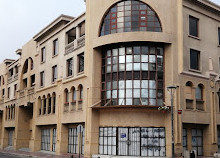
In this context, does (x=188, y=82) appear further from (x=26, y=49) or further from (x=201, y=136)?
(x=26, y=49)

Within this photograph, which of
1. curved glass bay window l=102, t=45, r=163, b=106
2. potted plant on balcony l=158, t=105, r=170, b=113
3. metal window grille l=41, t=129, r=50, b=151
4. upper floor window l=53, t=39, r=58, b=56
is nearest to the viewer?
potted plant on balcony l=158, t=105, r=170, b=113

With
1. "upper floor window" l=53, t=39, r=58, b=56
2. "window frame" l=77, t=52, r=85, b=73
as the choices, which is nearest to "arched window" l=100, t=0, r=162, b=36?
"window frame" l=77, t=52, r=85, b=73

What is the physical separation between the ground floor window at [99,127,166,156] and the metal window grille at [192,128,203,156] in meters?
4.72

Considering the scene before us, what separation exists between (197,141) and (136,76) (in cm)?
975

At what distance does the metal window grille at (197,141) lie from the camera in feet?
112

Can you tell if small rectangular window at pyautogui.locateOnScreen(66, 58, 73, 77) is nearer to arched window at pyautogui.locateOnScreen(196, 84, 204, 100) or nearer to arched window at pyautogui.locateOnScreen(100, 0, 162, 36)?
arched window at pyautogui.locateOnScreen(100, 0, 162, 36)

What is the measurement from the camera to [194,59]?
34.4m

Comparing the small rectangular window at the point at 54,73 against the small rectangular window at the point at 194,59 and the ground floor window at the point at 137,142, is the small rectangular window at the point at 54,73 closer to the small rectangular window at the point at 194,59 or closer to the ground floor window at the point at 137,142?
the ground floor window at the point at 137,142

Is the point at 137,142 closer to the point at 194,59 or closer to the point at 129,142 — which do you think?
the point at 129,142

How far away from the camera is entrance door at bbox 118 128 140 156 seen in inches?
1223

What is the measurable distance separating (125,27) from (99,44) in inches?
120

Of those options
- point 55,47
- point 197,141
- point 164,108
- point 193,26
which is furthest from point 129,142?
point 55,47

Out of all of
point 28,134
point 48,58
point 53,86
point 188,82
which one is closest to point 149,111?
point 188,82

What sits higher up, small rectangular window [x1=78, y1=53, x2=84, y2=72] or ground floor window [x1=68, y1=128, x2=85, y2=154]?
small rectangular window [x1=78, y1=53, x2=84, y2=72]
